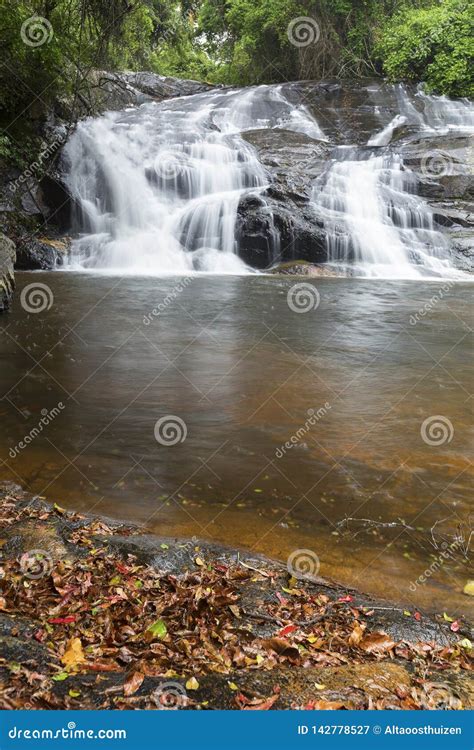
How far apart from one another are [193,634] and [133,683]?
17.6 inches

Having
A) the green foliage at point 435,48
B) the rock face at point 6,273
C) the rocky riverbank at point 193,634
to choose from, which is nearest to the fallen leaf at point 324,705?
the rocky riverbank at point 193,634

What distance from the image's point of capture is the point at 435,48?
24.3 metres

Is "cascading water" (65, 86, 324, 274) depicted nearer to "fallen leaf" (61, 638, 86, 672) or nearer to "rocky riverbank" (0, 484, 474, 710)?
"rocky riverbank" (0, 484, 474, 710)

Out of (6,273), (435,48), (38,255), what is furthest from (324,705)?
(435,48)

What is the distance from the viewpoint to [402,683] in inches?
84.3

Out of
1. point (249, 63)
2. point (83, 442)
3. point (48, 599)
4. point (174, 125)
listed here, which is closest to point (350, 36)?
point (249, 63)

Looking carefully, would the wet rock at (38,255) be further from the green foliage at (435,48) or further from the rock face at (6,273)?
the green foliage at (435,48)

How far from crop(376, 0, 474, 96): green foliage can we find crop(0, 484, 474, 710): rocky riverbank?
2566 centimetres

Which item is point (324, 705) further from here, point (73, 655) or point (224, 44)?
point (224, 44)

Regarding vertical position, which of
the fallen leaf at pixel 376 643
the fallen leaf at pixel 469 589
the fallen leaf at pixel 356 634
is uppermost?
the fallen leaf at pixel 356 634

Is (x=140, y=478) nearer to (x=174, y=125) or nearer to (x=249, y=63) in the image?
(x=174, y=125)

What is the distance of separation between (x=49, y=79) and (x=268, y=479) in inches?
592

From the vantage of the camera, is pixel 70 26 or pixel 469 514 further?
pixel 70 26

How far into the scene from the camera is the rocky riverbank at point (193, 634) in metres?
1.98
